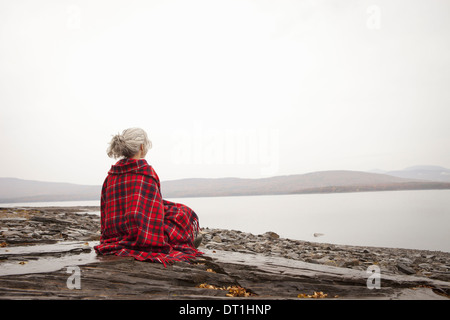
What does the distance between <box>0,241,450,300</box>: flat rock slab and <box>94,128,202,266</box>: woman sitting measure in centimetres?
28

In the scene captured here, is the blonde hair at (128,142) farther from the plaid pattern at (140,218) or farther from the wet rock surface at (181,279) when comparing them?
the wet rock surface at (181,279)

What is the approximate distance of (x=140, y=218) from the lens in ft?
16.3

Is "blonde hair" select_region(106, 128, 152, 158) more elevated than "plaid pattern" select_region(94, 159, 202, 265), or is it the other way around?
"blonde hair" select_region(106, 128, 152, 158)

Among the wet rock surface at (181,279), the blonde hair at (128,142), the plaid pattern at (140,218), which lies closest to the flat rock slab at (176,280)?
the wet rock surface at (181,279)

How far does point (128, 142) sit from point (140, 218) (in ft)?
4.01

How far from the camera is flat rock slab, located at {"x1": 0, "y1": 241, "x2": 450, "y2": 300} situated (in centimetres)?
408

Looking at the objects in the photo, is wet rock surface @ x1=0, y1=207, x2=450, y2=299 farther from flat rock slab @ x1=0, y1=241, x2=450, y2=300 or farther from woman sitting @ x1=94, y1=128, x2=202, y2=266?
woman sitting @ x1=94, y1=128, x2=202, y2=266

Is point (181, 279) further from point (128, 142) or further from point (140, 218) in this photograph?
point (128, 142)

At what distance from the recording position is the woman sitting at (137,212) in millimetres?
5074

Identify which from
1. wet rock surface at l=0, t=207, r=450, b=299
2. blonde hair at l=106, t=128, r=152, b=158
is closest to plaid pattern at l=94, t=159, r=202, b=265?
blonde hair at l=106, t=128, r=152, b=158
